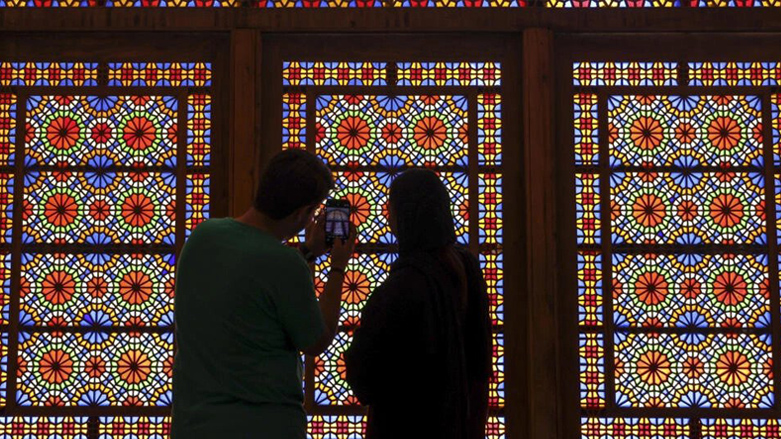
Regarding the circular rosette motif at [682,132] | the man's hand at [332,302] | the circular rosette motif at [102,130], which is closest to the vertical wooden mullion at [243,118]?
the circular rosette motif at [102,130]

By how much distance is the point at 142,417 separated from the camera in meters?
3.64

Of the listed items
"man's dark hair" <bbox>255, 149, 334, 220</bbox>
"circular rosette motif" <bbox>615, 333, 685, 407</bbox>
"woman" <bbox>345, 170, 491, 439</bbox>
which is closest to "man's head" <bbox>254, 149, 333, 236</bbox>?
"man's dark hair" <bbox>255, 149, 334, 220</bbox>

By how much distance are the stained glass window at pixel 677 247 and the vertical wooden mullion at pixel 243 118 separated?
1275 mm

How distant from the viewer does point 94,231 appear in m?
3.71

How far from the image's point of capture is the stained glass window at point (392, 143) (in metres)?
3.71

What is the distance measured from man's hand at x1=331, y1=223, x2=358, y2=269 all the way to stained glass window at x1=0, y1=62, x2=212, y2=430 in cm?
140

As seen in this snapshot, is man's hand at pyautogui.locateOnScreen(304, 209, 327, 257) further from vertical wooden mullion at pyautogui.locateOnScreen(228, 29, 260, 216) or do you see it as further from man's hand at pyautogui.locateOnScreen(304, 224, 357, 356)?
vertical wooden mullion at pyautogui.locateOnScreen(228, 29, 260, 216)

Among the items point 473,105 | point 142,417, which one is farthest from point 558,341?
point 142,417

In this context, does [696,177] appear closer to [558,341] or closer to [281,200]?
[558,341]

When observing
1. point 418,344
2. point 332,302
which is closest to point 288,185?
point 332,302

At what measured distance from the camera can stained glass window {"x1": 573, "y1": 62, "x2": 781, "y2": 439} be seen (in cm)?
366

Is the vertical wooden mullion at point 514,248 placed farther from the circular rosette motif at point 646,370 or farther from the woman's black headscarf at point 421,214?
the woman's black headscarf at point 421,214

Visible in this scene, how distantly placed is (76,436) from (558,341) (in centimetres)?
188

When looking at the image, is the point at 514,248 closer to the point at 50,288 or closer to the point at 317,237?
the point at 317,237
